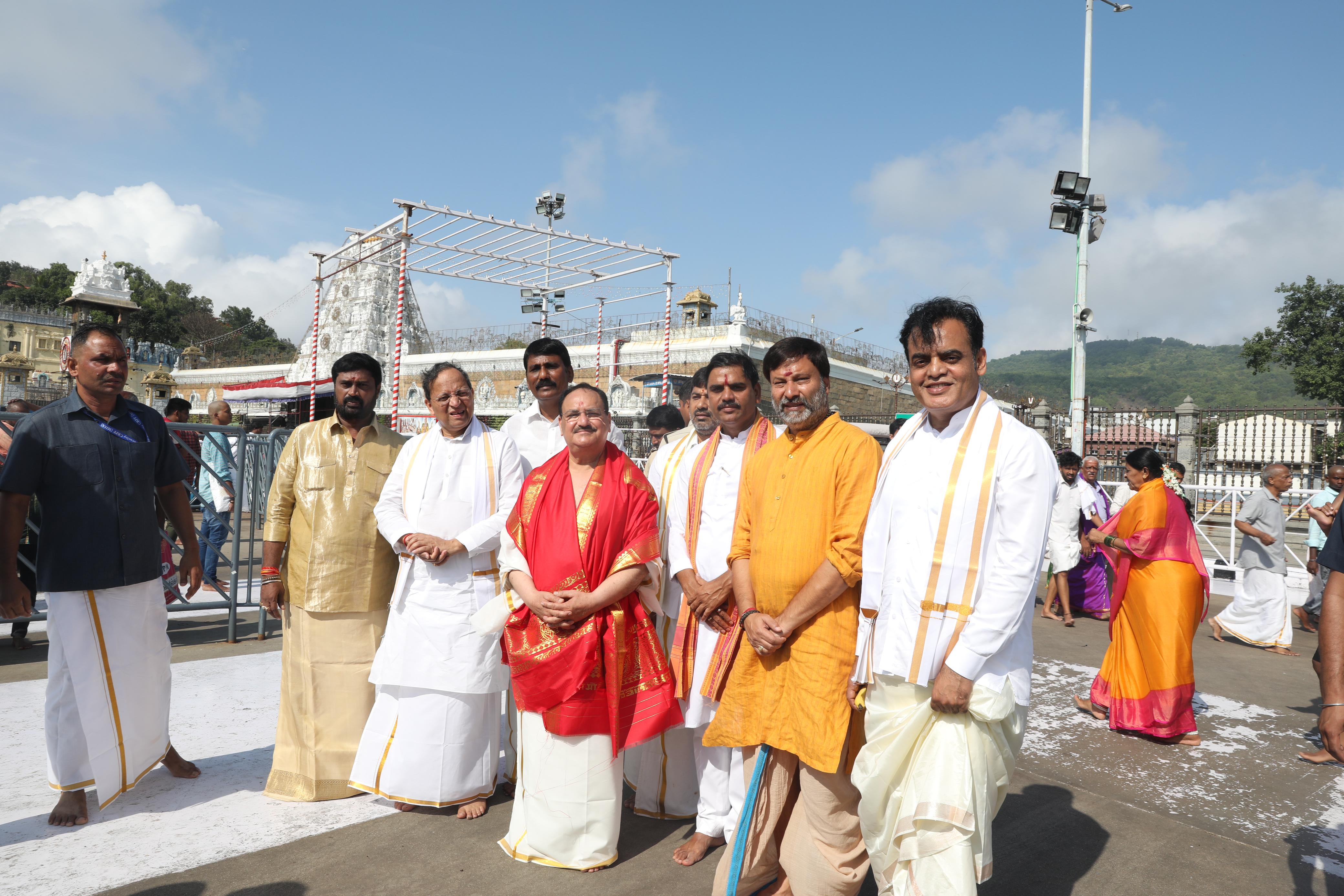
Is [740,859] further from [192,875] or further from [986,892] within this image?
[192,875]

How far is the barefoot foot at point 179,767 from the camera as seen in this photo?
136 inches

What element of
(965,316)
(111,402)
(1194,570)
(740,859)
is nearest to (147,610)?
(111,402)

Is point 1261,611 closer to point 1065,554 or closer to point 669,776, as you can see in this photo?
point 1065,554

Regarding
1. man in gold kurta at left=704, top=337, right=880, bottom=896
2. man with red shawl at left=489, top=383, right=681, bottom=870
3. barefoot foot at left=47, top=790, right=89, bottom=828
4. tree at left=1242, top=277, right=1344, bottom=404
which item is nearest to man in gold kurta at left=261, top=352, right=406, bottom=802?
barefoot foot at left=47, top=790, right=89, bottom=828

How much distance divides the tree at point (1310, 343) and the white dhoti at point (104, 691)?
32860 millimetres

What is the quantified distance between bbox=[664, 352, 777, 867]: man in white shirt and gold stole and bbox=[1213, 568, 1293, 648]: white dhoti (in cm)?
607

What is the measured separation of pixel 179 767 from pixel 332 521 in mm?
1275

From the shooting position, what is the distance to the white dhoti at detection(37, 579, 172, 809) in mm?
3031

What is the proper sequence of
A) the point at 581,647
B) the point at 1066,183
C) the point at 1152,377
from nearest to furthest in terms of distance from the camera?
the point at 581,647, the point at 1066,183, the point at 1152,377

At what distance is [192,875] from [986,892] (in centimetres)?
268

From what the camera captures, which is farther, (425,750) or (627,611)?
(425,750)

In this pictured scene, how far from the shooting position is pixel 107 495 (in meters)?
3.18

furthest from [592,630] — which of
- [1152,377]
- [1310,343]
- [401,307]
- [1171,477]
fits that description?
[1152,377]

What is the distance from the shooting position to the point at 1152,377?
326 ft
